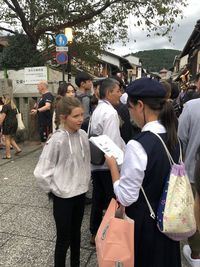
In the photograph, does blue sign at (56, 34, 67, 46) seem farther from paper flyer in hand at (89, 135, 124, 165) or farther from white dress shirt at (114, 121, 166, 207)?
white dress shirt at (114, 121, 166, 207)

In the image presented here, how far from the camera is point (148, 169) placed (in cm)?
196

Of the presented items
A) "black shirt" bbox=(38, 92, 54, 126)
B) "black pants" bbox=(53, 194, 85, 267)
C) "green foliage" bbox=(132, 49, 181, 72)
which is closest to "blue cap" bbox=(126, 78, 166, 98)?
"black pants" bbox=(53, 194, 85, 267)

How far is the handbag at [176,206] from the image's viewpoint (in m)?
1.92

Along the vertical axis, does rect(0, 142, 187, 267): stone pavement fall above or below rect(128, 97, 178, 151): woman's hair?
below

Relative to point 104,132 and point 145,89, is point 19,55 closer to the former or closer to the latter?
point 104,132

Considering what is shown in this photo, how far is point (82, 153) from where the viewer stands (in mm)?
2844

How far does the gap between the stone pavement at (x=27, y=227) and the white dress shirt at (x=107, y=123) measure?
1.07 metres

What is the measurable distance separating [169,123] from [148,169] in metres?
0.34

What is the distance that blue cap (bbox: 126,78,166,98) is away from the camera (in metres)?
2.02

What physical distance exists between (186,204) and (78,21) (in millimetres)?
13811

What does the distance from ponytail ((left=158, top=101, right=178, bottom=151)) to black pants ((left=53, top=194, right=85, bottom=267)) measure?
42.9 inches

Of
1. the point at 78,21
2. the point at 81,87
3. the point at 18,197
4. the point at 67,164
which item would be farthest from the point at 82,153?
the point at 78,21

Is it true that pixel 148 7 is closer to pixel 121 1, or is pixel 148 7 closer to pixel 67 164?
pixel 121 1

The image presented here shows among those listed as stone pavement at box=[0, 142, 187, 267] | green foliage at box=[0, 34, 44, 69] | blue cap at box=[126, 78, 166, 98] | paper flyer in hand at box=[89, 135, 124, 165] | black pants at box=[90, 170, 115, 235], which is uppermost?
green foliage at box=[0, 34, 44, 69]
